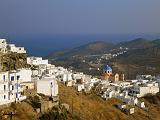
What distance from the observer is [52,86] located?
122ft

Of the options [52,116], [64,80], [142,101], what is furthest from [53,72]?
[52,116]

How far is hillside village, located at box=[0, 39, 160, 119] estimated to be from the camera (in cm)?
3319

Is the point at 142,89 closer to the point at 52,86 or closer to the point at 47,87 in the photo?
the point at 52,86

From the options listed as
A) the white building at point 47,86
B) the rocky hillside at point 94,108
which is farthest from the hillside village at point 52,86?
the rocky hillside at point 94,108

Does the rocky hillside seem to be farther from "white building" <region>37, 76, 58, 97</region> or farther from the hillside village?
"white building" <region>37, 76, 58, 97</region>

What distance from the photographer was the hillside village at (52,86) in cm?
3319

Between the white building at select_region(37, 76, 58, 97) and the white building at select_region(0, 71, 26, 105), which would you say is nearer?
the white building at select_region(0, 71, 26, 105)

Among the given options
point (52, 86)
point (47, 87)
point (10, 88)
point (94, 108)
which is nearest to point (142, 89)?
point (94, 108)

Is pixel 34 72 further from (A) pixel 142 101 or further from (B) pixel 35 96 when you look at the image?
(A) pixel 142 101

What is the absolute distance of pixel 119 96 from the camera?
49.3m

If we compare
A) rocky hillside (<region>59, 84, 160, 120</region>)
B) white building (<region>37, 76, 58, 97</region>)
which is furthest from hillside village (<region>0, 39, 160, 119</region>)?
rocky hillside (<region>59, 84, 160, 120</region>)

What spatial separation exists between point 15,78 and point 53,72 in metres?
13.8

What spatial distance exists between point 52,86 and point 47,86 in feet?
1.68

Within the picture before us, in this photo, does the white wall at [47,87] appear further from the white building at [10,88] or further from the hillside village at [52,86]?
the white building at [10,88]
